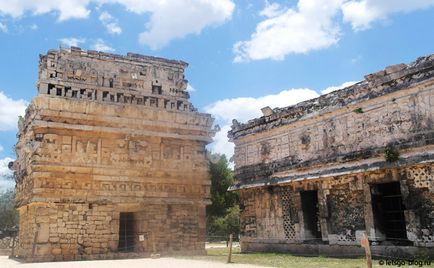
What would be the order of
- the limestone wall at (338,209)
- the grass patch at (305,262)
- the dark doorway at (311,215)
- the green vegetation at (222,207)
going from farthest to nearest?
the green vegetation at (222,207)
the dark doorway at (311,215)
the limestone wall at (338,209)
the grass patch at (305,262)

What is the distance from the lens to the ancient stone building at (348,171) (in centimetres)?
1045

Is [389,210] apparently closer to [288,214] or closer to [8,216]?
[288,214]

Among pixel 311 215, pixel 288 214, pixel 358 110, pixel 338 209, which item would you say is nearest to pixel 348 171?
pixel 338 209

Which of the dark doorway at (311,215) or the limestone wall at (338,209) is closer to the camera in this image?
the limestone wall at (338,209)

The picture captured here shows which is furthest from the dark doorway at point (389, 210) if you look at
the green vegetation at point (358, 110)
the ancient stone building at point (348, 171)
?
the green vegetation at point (358, 110)

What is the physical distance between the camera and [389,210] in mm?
11773

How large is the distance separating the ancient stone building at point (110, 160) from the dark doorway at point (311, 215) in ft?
15.0

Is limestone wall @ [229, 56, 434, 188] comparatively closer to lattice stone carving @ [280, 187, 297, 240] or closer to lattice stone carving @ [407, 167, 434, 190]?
lattice stone carving @ [407, 167, 434, 190]

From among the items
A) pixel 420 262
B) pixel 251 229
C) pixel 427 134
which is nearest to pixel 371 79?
pixel 427 134

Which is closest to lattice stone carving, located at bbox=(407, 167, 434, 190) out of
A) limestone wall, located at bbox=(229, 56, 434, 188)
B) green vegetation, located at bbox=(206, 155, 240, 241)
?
limestone wall, located at bbox=(229, 56, 434, 188)

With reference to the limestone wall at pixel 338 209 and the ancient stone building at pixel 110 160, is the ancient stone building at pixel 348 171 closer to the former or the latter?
the limestone wall at pixel 338 209

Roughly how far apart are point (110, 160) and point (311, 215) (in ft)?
24.2

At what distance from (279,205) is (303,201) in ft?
3.32

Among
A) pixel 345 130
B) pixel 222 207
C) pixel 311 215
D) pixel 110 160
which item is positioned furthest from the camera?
pixel 222 207
